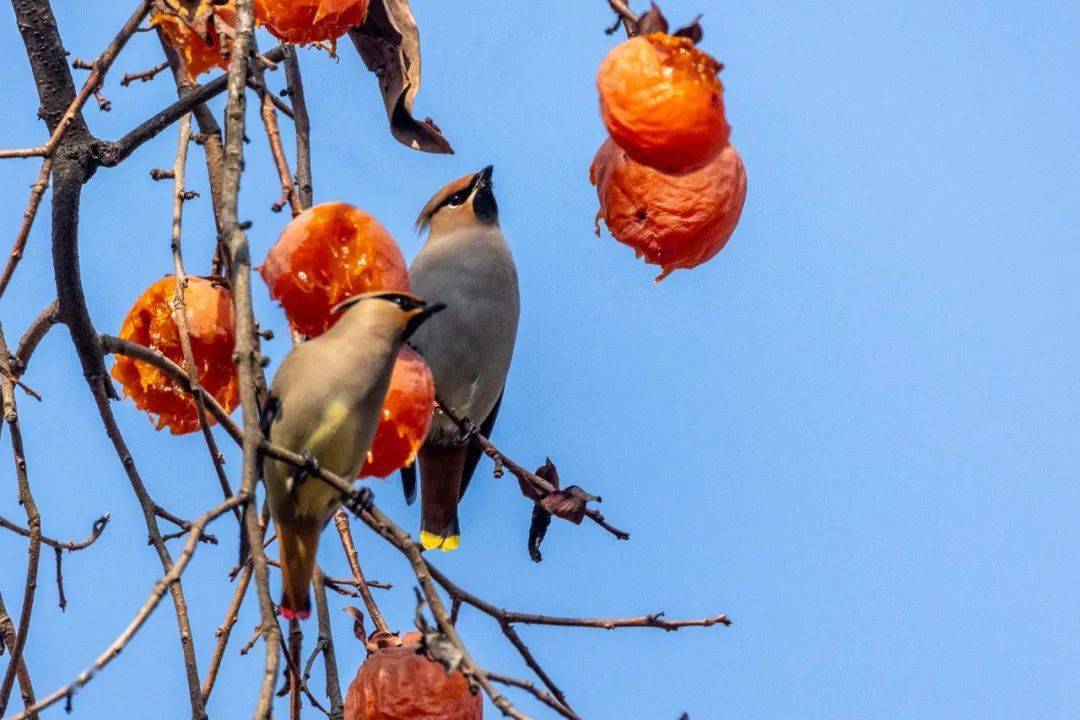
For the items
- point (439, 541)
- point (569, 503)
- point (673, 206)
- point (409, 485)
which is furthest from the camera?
point (409, 485)

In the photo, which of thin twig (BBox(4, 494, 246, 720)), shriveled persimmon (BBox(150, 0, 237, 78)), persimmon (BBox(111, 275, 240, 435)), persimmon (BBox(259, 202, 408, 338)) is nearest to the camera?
thin twig (BBox(4, 494, 246, 720))

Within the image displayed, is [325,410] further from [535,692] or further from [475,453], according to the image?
[475,453]

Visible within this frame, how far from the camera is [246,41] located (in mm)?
2061

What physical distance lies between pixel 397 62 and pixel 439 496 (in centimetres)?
187

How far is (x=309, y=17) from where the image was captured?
266 cm

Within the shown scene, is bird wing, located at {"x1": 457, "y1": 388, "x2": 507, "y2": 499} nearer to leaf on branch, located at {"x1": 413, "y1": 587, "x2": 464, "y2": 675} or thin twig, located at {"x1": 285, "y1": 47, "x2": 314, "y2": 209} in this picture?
thin twig, located at {"x1": 285, "y1": 47, "x2": 314, "y2": 209}

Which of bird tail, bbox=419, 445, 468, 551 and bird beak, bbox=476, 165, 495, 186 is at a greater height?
bird beak, bbox=476, 165, 495, 186

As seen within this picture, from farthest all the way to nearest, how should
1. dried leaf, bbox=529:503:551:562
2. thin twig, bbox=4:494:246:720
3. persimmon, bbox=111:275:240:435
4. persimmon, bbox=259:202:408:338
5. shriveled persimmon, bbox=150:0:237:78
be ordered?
dried leaf, bbox=529:503:551:562, persimmon, bbox=111:275:240:435, persimmon, bbox=259:202:408:338, shriveled persimmon, bbox=150:0:237:78, thin twig, bbox=4:494:246:720

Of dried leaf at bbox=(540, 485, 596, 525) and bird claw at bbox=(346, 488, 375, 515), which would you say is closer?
bird claw at bbox=(346, 488, 375, 515)

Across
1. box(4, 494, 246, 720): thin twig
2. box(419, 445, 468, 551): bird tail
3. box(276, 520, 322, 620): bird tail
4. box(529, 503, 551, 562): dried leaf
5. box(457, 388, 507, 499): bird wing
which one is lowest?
box(4, 494, 246, 720): thin twig

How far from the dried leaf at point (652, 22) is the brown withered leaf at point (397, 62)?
1.95 feet

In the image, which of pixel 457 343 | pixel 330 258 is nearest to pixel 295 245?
pixel 330 258

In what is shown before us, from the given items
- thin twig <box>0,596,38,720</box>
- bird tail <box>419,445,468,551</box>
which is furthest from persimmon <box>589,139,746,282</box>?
bird tail <box>419,445,468,551</box>

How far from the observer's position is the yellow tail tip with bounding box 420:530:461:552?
14.9 ft
